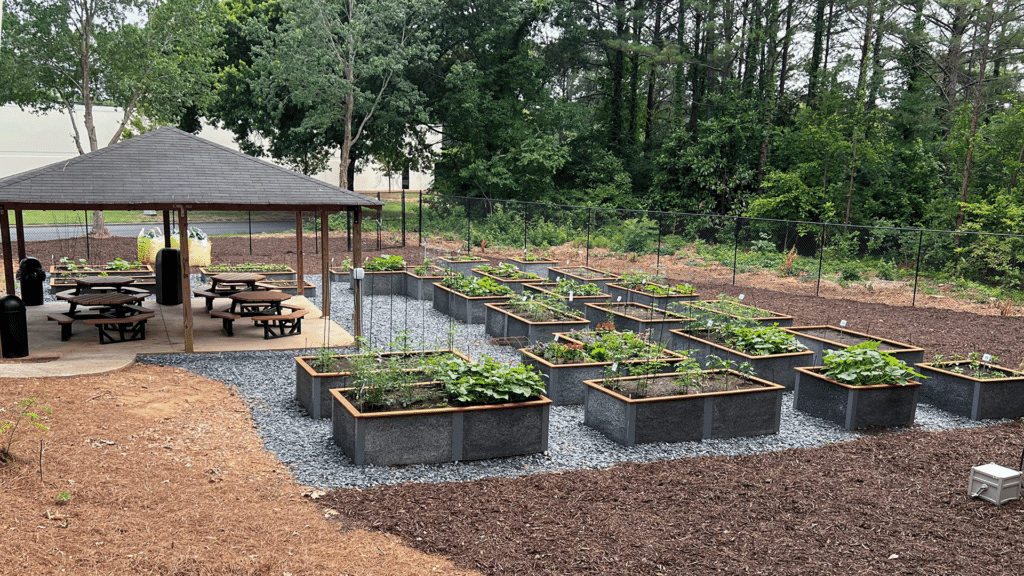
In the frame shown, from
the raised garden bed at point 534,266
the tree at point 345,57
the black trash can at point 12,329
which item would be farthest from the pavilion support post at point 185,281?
the tree at point 345,57

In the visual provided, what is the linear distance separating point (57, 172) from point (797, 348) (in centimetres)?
953

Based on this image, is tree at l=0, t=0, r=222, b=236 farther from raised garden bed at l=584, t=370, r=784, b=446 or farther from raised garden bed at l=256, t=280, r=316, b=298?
raised garden bed at l=584, t=370, r=784, b=446

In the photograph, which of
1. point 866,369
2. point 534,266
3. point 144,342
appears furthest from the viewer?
point 534,266

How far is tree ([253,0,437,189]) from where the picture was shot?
25.9 metres

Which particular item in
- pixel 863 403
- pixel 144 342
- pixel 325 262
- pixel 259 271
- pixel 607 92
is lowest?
pixel 144 342

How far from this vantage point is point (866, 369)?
726 centimetres

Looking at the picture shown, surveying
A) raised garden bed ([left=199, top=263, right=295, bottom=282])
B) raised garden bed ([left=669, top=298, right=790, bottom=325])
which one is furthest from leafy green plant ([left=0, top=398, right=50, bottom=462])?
raised garden bed ([left=199, top=263, right=295, bottom=282])

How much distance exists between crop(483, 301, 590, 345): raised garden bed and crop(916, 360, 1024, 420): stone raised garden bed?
166 inches

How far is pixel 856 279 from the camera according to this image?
17547 mm

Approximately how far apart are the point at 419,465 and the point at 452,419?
45 centimetres

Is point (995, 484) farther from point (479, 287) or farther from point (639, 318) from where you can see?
point (479, 287)

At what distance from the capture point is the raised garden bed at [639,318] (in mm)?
9898

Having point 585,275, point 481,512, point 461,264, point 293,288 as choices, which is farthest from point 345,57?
point 481,512

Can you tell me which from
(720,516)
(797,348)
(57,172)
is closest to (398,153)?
(57,172)
